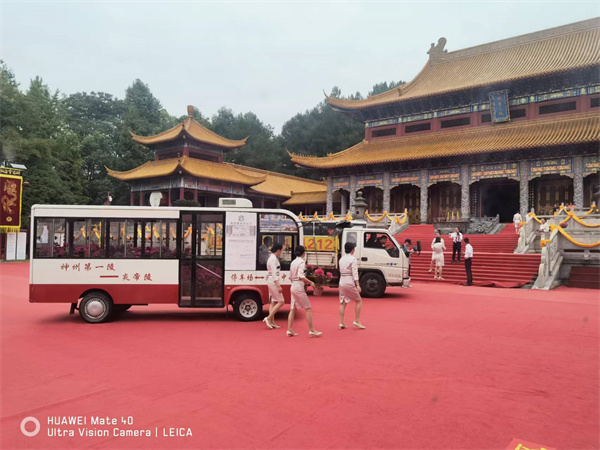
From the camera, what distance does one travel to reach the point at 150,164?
1571 inches

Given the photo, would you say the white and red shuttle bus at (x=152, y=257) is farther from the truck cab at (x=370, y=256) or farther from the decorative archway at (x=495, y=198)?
the decorative archway at (x=495, y=198)

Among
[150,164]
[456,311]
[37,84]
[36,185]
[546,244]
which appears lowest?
[456,311]

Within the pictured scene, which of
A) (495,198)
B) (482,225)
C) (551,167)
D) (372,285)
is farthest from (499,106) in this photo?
(372,285)

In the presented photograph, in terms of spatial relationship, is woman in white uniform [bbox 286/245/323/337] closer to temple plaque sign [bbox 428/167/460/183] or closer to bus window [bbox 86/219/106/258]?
bus window [bbox 86/219/106/258]

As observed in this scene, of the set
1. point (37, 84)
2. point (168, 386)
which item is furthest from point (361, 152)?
point (37, 84)

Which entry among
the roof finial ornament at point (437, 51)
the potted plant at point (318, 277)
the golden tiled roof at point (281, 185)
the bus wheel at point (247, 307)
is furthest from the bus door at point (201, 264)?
the golden tiled roof at point (281, 185)

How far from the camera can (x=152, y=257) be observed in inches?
340

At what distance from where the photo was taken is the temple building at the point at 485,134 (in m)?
25.7

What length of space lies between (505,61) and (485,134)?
5.96 metres

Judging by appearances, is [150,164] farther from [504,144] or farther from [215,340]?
[215,340]

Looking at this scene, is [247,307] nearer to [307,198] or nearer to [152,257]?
[152,257]

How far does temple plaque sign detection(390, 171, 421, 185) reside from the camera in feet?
101

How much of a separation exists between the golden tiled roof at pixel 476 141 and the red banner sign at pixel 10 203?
62.0 feet

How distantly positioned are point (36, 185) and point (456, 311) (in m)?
33.5
